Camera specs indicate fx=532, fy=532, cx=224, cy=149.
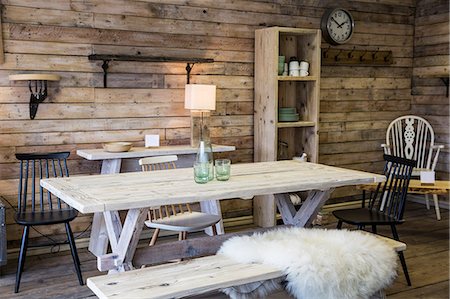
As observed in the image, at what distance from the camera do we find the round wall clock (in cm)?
527

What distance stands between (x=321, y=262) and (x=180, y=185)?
822 mm

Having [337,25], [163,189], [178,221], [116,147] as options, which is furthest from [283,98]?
[163,189]

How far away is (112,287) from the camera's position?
7.57ft

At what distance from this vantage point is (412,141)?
18.9ft

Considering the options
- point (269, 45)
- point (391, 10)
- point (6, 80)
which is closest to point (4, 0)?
point (6, 80)

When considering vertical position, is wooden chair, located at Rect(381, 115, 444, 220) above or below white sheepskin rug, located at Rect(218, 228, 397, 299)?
above

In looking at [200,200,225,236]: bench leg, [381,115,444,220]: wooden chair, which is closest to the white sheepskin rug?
[200,200,225,236]: bench leg

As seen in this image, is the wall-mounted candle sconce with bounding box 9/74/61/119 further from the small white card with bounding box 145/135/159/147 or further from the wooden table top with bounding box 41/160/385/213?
the wooden table top with bounding box 41/160/385/213

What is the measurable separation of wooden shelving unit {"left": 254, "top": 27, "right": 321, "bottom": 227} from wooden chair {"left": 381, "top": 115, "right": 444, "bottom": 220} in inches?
40.4

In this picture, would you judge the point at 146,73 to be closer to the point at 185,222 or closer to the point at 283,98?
the point at 283,98

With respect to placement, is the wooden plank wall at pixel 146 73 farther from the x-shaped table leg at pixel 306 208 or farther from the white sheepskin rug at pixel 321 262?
the white sheepskin rug at pixel 321 262

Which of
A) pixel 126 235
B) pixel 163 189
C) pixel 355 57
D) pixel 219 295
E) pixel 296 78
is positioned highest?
pixel 355 57

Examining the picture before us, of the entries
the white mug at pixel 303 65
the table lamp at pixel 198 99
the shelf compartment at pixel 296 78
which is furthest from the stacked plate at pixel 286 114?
the table lamp at pixel 198 99

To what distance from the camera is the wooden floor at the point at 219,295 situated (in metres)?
3.39
